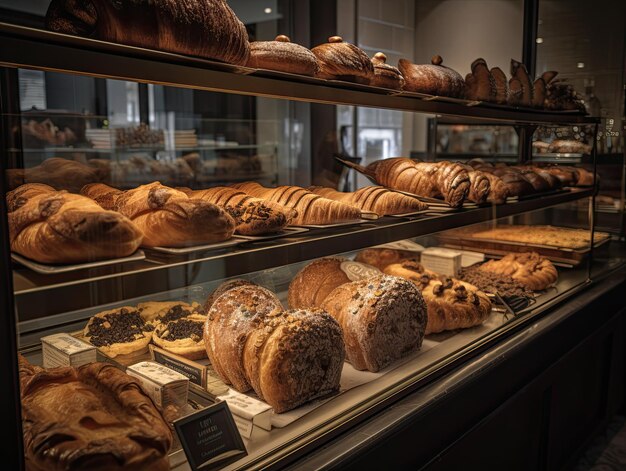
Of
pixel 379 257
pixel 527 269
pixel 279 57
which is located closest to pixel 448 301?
pixel 379 257

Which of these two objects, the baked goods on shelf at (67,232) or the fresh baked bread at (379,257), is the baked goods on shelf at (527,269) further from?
the baked goods on shelf at (67,232)

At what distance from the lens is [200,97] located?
14.2ft

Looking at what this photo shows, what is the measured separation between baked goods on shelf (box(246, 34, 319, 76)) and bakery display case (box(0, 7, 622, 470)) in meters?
0.02

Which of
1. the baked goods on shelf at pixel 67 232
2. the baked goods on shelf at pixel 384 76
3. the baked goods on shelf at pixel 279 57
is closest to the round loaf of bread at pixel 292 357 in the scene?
the baked goods on shelf at pixel 67 232

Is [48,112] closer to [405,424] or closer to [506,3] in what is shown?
[405,424]

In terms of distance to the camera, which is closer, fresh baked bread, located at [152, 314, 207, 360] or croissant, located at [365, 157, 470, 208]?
fresh baked bread, located at [152, 314, 207, 360]

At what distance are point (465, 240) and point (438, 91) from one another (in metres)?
1.41

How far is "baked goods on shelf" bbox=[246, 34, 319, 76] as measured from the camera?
5.42ft

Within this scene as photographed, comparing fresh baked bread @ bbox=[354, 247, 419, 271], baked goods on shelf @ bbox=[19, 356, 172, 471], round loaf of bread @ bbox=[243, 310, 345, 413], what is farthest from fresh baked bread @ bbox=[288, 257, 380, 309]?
baked goods on shelf @ bbox=[19, 356, 172, 471]

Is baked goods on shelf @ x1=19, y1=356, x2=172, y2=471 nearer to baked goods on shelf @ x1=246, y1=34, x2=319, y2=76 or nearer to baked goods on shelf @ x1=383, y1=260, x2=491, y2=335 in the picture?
baked goods on shelf @ x1=246, y1=34, x2=319, y2=76

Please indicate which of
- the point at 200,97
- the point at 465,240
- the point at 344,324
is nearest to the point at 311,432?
the point at 344,324

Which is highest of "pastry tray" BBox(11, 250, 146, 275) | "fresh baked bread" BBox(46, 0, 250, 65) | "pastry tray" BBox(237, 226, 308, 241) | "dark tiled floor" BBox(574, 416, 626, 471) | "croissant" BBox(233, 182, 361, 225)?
"fresh baked bread" BBox(46, 0, 250, 65)

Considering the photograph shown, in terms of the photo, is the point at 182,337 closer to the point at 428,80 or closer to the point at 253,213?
the point at 253,213

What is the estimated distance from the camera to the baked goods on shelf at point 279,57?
1652 millimetres
